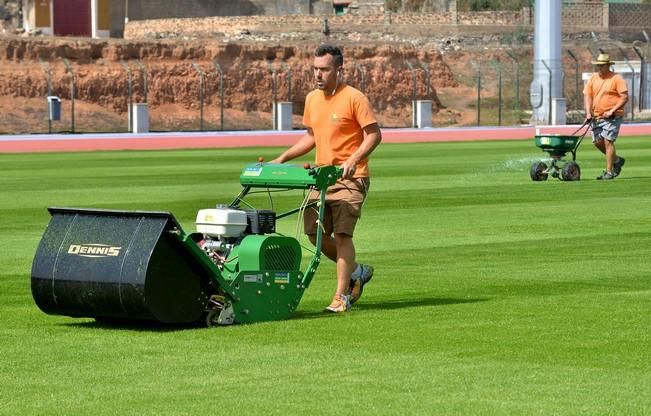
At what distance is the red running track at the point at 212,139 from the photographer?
159 feet

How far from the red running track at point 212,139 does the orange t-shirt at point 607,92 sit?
17.1 meters

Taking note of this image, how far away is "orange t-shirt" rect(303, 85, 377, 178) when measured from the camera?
1277cm

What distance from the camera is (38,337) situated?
11547 millimetres

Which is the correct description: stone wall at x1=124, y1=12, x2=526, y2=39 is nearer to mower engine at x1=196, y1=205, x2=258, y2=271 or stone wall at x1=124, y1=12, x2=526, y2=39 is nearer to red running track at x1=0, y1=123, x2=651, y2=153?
red running track at x1=0, y1=123, x2=651, y2=153

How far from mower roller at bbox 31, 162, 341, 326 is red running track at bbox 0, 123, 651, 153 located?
3406 cm

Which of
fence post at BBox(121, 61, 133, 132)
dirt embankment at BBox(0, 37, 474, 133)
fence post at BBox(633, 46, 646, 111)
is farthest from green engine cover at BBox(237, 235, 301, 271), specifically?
fence post at BBox(633, 46, 646, 111)

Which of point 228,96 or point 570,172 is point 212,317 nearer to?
point 570,172

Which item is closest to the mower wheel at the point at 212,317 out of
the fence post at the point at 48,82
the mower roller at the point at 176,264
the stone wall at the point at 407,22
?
the mower roller at the point at 176,264

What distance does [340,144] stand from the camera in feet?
42.2

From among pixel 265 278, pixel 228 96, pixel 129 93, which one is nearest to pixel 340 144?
pixel 265 278

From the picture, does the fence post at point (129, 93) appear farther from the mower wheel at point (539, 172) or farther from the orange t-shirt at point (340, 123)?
the orange t-shirt at point (340, 123)

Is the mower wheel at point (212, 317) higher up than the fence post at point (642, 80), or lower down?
lower down

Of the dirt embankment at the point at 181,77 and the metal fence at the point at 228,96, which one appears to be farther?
the dirt embankment at the point at 181,77

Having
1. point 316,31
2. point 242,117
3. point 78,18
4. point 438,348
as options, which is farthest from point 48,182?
point 78,18
